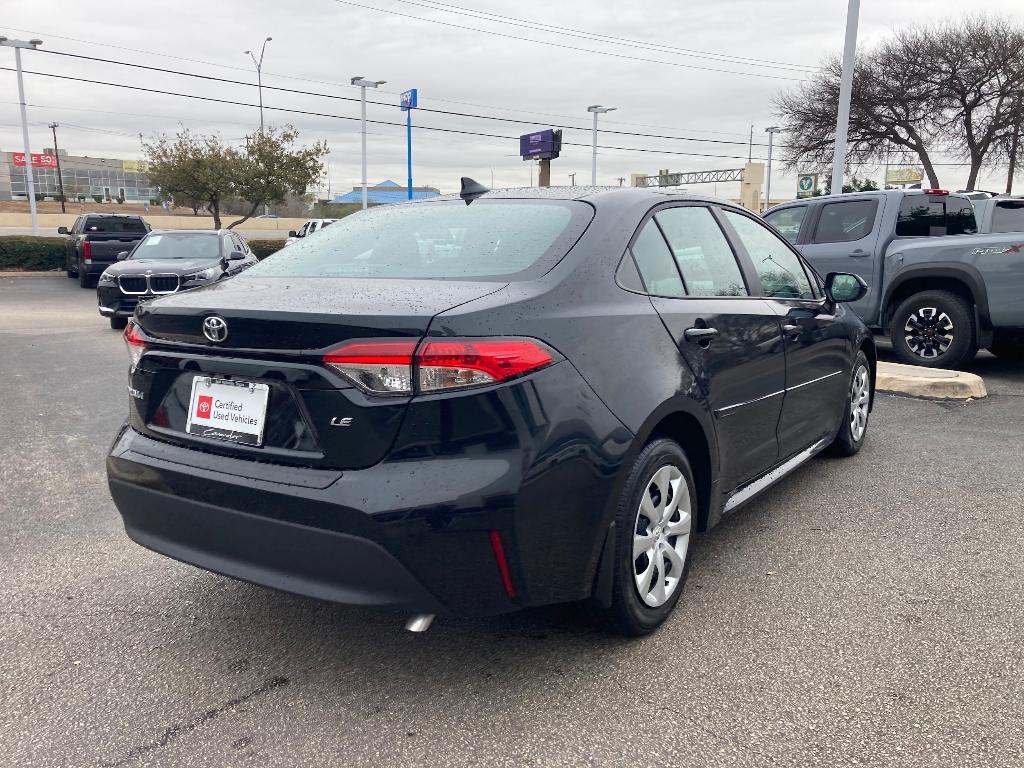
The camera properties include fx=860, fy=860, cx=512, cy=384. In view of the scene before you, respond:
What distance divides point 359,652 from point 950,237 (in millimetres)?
7745

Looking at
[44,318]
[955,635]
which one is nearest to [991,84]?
[44,318]

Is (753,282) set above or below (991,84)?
below

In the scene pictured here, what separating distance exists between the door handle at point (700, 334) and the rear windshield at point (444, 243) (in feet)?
1.86

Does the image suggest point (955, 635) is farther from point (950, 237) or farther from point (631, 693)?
point (950, 237)

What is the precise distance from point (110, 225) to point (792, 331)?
67.1 ft

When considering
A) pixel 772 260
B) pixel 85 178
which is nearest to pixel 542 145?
pixel 772 260

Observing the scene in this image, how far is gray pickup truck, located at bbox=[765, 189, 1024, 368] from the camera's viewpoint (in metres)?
7.94

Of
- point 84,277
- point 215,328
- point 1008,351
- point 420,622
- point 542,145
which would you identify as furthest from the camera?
point 542,145

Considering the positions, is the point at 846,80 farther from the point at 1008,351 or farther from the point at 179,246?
the point at 179,246

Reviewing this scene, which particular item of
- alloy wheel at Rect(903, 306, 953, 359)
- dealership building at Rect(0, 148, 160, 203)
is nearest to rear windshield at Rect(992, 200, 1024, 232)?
alloy wheel at Rect(903, 306, 953, 359)

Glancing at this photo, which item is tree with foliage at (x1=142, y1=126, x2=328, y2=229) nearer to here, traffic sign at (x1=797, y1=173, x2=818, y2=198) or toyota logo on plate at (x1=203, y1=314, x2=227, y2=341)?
traffic sign at (x1=797, y1=173, x2=818, y2=198)

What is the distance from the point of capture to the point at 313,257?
11.3ft

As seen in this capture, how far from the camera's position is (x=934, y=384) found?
7.38 m

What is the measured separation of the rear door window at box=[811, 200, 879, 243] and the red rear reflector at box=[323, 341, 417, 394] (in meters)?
8.12
